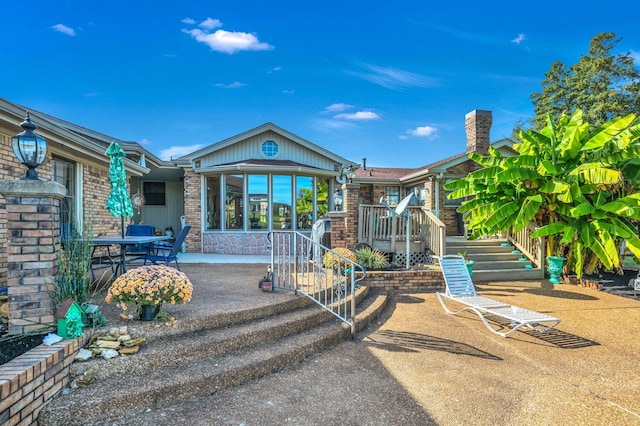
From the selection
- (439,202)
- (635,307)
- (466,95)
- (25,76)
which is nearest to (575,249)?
(635,307)

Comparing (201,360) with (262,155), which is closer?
(201,360)

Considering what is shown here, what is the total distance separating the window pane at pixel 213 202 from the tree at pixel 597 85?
19467mm

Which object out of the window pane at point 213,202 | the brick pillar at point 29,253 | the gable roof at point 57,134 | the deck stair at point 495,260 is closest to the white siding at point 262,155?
the window pane at point 213,202

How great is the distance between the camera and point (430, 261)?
9508 mm

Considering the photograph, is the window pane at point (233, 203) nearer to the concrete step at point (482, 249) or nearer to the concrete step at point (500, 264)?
the concrete step at point (482, 249)

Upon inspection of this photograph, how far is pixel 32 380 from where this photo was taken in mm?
2566

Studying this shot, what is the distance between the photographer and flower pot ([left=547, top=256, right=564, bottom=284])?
8.82m

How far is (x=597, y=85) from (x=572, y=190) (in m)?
20.4

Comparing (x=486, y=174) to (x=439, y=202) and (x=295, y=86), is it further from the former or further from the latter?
(x=295, y=86)

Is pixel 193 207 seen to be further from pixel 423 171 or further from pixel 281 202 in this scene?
pixel 423 171

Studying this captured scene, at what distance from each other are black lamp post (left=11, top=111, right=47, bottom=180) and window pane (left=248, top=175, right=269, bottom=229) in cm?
853

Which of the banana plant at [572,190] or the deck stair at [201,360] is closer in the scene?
the deck stair at [201,360]

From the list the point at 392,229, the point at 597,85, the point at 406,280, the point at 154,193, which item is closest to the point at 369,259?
the point at 406,280

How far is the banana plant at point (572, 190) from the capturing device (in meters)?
7.47
